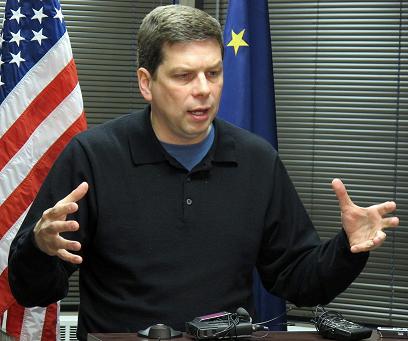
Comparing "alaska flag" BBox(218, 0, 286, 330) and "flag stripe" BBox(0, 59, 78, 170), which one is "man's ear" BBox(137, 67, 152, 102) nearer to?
"flag stripe" BBox(0, 59, 78, 170)

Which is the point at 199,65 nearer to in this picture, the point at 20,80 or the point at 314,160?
the point at 20,80

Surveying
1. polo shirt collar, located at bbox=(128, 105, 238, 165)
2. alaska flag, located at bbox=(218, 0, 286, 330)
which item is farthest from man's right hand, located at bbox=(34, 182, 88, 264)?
alaska flag, located at bbox=(218, 0, 286, 330)

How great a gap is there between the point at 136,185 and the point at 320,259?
1.88 feet

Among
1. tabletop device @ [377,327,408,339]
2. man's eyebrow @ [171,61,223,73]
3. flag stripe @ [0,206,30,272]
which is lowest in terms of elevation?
flag stripe @ [0,206,30,272]

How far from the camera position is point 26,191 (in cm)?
322

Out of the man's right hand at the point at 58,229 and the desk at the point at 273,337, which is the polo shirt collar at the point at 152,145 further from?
the desk at the point at 273,337

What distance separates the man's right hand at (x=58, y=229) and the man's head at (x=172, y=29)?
A: 53 cm

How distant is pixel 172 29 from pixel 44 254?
726 mm

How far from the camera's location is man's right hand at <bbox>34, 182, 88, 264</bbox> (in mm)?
1959

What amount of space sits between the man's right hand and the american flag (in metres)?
1.20

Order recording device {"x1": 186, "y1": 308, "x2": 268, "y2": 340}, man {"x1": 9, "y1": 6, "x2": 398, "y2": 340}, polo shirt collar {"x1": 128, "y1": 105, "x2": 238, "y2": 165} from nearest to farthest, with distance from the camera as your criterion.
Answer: recording device {"x1": 186, "y1": 308, "x2": 268, "y2": 340}
man {"x1": 9, "y1": 6, "x2": 398, "y2": 340}
polo shirt collar {"x1": 128, "y1": 105, "x2": 238, "y2": 165}

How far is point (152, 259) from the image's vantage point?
228cm

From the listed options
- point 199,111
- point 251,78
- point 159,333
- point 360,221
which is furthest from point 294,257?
point 251,78

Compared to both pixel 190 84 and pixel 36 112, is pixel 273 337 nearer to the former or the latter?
pixel 190 84
